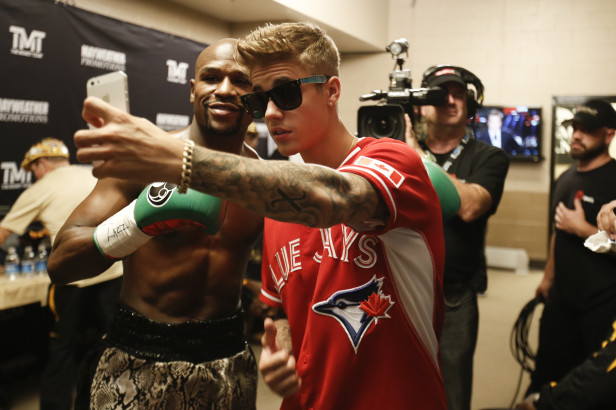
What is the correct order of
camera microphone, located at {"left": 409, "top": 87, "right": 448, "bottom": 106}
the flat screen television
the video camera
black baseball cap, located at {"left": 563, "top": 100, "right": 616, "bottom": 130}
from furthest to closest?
the flat screen television → black baseball cap, located at {"left": 563, "top": 100, "right": 616, "bottom": 130} → camera microphone, located at {"left": 409, "top": 87, "right": 448, "bottom": 106} → the video camera

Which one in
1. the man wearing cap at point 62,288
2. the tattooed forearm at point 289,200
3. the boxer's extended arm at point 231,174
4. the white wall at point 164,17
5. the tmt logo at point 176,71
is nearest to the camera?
the boxer's extended arm at point 231,174

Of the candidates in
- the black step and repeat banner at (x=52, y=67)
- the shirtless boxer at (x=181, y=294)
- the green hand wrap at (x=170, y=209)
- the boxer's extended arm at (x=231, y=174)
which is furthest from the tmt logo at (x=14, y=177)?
the boxer's extended arm at (x=231, y=174)

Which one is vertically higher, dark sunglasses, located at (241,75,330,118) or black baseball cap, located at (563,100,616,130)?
black baseball cap, located at (563,100,616,130)

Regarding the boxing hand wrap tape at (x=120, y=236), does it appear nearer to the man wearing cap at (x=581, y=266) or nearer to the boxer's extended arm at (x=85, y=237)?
the boxer's extended arm at (x=85, y=237)

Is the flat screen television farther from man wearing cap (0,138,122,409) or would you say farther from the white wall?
man wearing cap (0,138,122,409)

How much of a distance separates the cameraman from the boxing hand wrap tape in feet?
5.03

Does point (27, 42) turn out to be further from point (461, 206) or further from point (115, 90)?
point (461, 206)

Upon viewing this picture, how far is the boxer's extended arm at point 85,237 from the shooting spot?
58.1 inches

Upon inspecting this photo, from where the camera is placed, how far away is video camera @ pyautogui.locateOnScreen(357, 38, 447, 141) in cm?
209

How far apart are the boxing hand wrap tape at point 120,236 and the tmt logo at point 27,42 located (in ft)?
9.82

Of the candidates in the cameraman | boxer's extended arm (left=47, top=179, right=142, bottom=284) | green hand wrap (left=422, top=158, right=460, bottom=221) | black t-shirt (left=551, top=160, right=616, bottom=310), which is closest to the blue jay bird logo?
green hand wrap (left=422, top=158, right=460, bottom=221)

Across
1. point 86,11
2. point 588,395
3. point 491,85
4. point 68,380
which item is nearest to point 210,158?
point 588,395

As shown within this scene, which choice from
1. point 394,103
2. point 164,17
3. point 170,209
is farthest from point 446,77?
point 164,17

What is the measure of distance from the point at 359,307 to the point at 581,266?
2.21 metres
